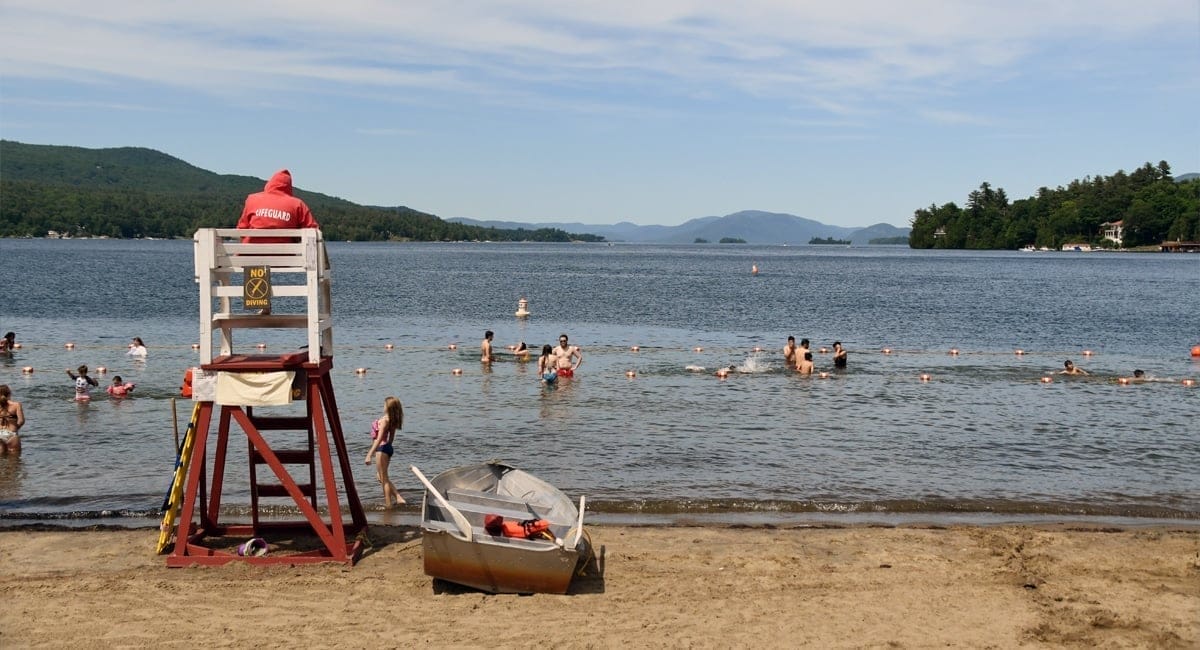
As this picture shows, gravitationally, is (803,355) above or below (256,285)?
below

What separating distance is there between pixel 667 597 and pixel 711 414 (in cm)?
1276

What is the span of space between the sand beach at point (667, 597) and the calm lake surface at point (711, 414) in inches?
80.4

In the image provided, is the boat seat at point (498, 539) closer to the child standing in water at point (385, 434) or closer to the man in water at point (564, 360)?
the child standing in water at point (385, 434)

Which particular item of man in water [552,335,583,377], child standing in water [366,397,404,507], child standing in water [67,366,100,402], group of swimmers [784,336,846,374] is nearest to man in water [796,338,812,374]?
group of swimmers [784,336,846,374]

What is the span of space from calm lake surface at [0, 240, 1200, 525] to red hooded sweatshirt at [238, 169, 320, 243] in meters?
5.09

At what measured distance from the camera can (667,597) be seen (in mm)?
10930

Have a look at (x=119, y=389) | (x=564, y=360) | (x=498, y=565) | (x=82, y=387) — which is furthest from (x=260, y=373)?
(x=564, y=360)

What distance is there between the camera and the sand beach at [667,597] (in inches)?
384

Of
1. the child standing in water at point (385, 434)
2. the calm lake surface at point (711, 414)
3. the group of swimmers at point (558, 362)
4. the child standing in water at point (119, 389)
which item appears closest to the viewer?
the child standing in water at point (385, 434)

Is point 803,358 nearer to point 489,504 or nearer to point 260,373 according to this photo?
point 489,504

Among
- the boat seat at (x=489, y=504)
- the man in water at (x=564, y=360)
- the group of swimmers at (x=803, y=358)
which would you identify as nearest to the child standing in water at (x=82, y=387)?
the man in water at (x=564, y=360)

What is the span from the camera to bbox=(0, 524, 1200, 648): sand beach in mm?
9750

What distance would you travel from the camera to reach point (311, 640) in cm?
959

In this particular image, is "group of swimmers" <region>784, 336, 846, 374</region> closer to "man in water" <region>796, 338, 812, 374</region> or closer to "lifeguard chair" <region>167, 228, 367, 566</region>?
"man in water" <region>796, 338, 812, 374</region>
